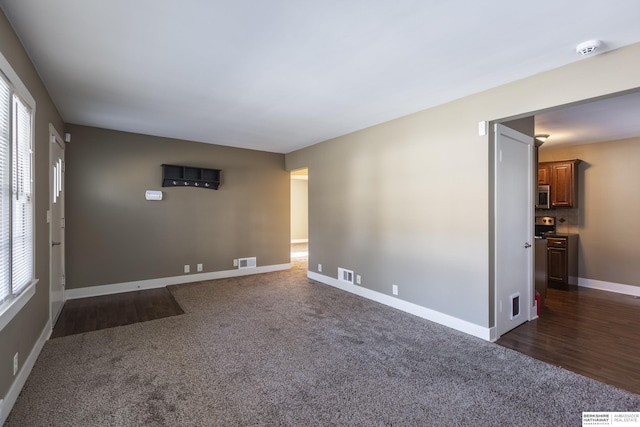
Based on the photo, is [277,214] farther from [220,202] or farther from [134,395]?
[134,395]

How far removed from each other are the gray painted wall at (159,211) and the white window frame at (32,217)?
2302mm

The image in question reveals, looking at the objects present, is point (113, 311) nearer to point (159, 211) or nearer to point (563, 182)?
point (159, 211)

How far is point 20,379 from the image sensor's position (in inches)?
89.3

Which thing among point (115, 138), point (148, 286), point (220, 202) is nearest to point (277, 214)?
point (220, 202)

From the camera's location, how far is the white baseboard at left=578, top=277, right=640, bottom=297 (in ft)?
16.4

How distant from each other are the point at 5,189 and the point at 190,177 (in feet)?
11.7

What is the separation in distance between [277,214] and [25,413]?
4.84 meters

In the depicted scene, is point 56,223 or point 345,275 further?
point 345,275

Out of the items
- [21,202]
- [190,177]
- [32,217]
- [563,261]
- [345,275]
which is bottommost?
[345,275]

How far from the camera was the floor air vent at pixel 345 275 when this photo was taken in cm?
499

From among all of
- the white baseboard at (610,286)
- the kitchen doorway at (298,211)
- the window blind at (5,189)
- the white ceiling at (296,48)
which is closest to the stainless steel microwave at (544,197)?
the white baseboard at (610,286)

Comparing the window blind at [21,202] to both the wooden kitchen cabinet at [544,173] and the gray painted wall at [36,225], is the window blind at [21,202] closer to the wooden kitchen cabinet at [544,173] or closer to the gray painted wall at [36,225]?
the gray painted wall at [36,225]

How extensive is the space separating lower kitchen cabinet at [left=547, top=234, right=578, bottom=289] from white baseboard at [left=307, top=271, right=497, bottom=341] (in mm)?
3314

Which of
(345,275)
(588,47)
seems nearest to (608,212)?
(588,47)
